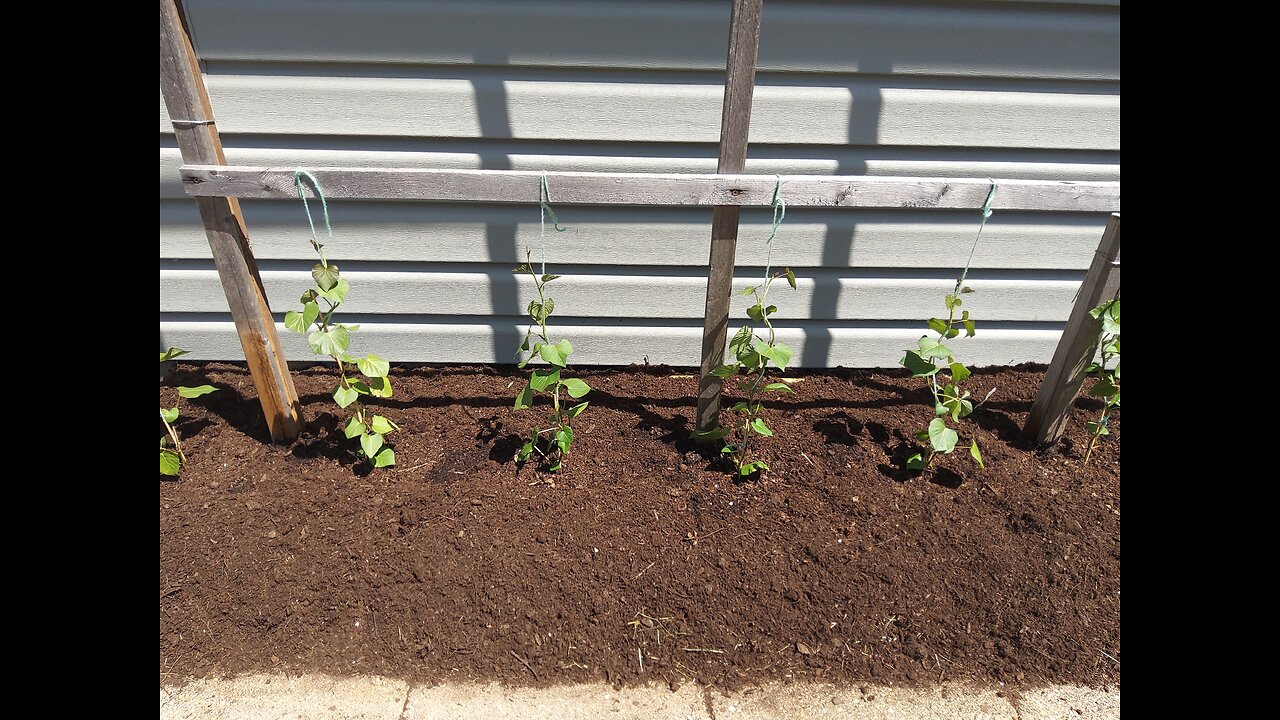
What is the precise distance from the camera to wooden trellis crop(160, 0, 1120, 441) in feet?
6.07

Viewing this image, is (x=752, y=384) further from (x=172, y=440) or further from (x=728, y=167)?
(x=172, y=440)

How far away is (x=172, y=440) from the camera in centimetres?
234

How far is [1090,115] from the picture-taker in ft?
8.22

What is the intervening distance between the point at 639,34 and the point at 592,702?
219cm

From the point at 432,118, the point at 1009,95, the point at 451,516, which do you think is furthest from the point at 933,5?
the point at 451,516

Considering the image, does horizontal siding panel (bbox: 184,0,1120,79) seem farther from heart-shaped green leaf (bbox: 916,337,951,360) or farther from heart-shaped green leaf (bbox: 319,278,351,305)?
heart-shaped green leaf (bbox: 916,337,951,360)

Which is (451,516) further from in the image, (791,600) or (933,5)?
(933,5)

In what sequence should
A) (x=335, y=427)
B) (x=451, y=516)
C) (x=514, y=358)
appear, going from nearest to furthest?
1. (x=451, y=516)
2. (x=335, y=427)
3. (x=514, y=358)

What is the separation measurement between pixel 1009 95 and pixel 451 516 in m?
2.60

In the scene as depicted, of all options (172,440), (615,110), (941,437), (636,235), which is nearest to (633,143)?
(615,110)

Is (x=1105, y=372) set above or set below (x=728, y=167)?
below

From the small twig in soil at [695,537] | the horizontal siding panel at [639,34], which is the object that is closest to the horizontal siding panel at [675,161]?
the horizontal siding panel at [639,34]

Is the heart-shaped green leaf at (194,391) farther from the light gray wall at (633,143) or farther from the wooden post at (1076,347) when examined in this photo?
the wooden post at (1076,347)

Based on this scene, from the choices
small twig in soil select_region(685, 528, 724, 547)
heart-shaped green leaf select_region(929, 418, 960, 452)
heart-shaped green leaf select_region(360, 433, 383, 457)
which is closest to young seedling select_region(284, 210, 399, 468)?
heart-shaped green leaf select_region(360, 433, 383, 457)
